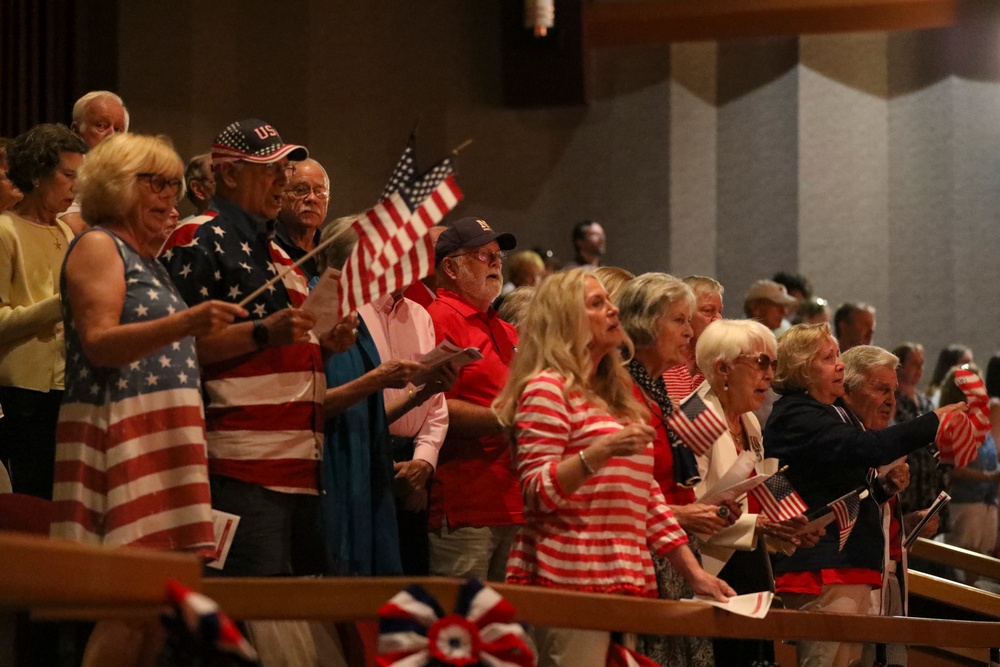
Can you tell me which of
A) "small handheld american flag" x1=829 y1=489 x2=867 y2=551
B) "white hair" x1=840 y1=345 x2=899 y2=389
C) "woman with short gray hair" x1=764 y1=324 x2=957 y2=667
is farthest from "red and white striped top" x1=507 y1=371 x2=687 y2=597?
"white hair" x1=840 y1=345 x2=899 y2=389

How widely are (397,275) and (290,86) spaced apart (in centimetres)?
594

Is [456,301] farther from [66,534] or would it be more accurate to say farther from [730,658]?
[66,534]

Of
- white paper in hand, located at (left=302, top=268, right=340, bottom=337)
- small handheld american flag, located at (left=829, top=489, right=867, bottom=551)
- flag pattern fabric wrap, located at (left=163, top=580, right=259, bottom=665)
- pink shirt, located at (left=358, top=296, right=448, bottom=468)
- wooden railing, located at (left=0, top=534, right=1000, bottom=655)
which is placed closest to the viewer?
wooden railing, located at (left=0, top=534, right=1000, bottom=655)

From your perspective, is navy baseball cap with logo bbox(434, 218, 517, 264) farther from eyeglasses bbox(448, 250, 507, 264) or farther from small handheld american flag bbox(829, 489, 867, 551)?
small handheld american flag bbox(829, 489, 867, 551)

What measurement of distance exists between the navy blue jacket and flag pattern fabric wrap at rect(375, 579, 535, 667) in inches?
76.8

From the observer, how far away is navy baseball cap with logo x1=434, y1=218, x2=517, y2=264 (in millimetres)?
4090

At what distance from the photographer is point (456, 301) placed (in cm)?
406

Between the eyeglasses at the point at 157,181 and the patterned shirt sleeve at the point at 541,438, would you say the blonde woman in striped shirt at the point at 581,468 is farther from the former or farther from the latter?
the eyeglasses at the point at 157,181

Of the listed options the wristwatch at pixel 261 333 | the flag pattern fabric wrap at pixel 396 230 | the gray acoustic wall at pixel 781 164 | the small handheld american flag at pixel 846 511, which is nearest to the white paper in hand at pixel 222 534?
the wristwatch at pixel 261 333

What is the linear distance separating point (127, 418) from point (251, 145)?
761mm

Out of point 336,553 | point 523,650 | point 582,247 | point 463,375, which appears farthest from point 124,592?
point 582,247

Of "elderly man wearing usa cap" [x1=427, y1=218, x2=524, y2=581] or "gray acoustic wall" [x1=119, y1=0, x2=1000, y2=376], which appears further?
"gray acoustic wall" [x1=119, y1=0, x2=1000, y2=376]

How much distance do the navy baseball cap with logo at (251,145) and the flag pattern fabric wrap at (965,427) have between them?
2.16 metres

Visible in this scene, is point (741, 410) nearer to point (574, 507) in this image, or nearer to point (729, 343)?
point (729, 343)
